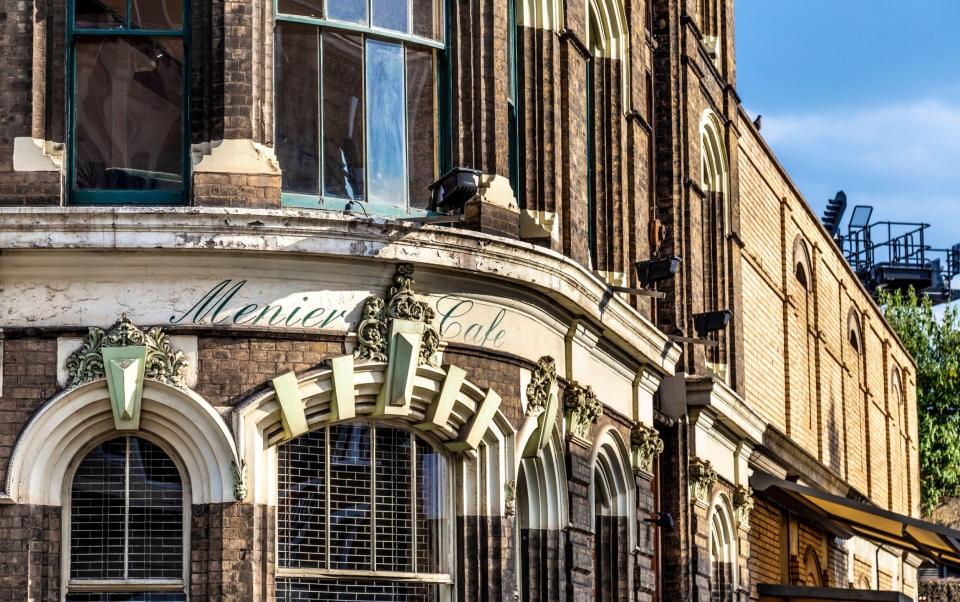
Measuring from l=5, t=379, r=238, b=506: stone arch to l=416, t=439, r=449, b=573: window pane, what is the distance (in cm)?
193

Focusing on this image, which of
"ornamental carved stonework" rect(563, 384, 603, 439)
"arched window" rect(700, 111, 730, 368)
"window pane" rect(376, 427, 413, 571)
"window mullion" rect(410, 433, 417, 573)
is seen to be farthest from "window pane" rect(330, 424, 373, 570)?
"arched window" rect(700, 111, 730, 368)

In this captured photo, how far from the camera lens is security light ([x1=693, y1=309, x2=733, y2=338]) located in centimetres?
2428

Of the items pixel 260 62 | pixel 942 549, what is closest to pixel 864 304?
pixel 942 549

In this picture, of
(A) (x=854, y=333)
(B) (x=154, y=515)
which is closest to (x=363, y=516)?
(B) (x=154, y=515)

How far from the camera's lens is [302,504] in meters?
16.1

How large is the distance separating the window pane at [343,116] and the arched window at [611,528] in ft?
16.7

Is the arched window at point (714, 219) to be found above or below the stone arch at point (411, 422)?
above

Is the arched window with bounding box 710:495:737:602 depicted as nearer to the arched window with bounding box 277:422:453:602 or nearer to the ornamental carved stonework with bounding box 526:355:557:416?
the ornamental carved stonework with bounding box 526:355:557:416

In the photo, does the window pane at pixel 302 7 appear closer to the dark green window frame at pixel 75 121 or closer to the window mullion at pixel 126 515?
the dark green window frame at pixel 75 121

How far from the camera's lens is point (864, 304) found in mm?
40281

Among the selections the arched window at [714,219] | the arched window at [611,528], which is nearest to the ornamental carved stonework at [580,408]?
the arched window at [611,528]

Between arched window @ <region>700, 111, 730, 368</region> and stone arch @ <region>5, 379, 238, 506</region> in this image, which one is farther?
arched window @ <region>700, 111, 730, 368</region>

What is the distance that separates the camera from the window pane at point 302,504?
1598 centimetres

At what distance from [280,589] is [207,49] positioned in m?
4.29
